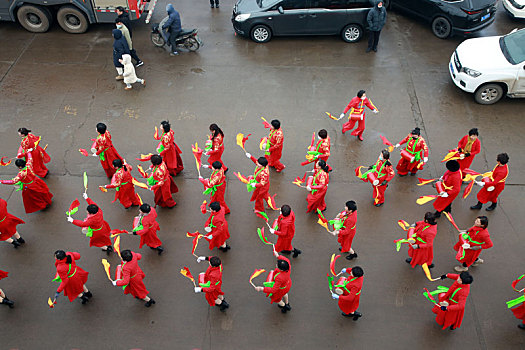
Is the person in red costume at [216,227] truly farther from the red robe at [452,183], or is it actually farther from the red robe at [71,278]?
the red robe at [452,183]

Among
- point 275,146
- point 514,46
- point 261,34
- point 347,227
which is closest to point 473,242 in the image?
point 347,227

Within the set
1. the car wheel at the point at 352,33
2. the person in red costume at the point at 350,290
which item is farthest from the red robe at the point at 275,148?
the car wheel at the point at 352,33

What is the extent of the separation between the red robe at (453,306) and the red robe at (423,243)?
68cm

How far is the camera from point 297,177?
916 centimetres

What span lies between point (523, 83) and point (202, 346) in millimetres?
9483

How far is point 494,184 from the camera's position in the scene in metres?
7.77

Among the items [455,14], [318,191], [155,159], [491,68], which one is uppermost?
[455,14]

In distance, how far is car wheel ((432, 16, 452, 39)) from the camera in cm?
1294

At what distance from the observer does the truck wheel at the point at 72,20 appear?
12.9 m

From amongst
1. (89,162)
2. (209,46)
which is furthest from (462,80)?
(89,162)

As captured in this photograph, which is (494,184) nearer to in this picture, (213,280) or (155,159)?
(213,280)

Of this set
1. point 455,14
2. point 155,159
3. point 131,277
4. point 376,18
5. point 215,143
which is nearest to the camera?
point 131,277

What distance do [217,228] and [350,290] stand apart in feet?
7.61

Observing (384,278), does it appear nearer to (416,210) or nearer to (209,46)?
(416,210)
